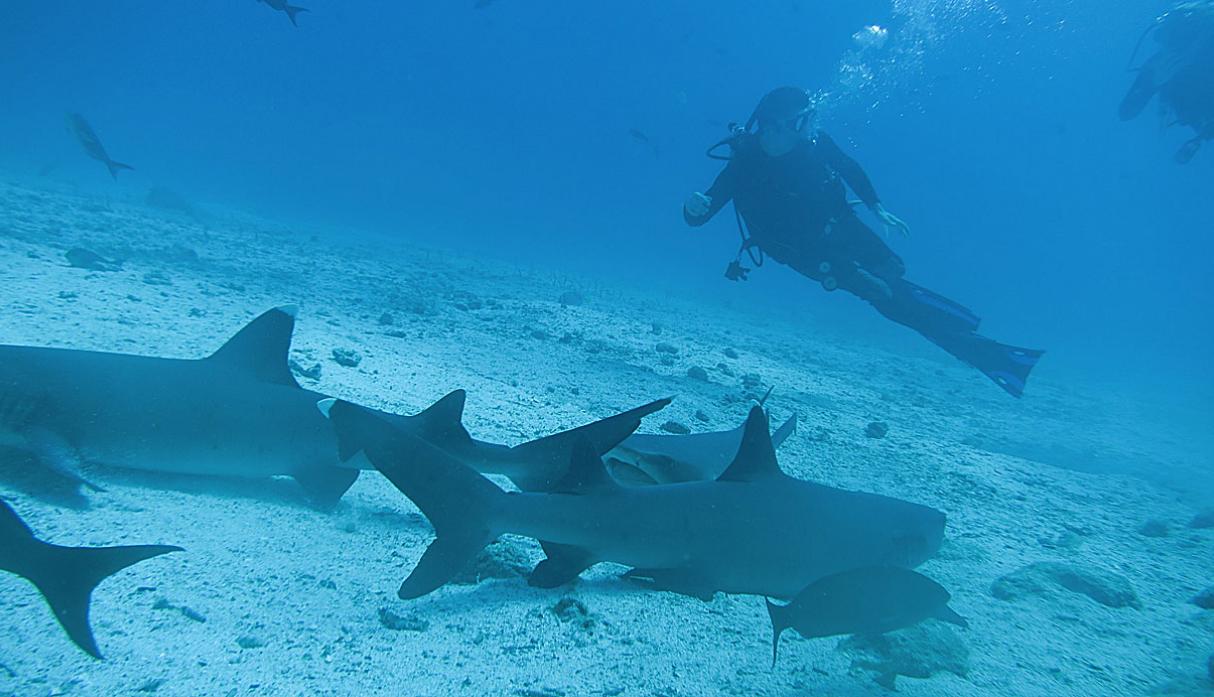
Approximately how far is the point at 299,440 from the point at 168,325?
3.88 metres

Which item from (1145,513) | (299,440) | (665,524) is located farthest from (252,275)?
(1145,513)

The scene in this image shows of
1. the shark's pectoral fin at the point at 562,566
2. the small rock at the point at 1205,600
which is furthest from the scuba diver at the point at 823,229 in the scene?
the shark's pectoral fin at the point at 562,566

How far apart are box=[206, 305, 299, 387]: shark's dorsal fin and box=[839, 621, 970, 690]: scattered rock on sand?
3906 millimetres

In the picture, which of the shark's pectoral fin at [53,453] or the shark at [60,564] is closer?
the shark at [60,564]

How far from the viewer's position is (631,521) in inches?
108

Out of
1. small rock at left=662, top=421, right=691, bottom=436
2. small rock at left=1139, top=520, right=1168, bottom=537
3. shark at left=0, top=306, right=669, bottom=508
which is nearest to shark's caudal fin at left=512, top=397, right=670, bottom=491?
shark at left=0, top=306, right=669, bottom=508

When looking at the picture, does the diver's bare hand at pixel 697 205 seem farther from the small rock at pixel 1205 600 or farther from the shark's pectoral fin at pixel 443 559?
the small rock at pixel 1205 600

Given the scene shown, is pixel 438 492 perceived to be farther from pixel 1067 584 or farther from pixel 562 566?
pixel 1067 584

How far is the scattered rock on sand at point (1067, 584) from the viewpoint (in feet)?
12.9

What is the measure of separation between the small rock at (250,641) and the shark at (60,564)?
53cm

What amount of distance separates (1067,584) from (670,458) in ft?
10.7

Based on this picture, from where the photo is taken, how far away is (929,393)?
12.1m

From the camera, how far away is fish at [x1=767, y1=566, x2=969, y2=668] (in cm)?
245

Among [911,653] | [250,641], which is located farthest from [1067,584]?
[250,641]
